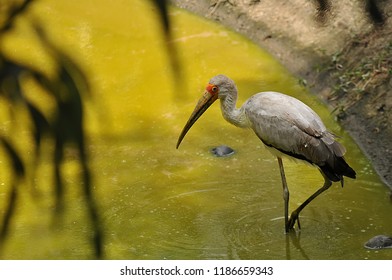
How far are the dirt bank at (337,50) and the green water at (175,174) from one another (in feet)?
0.35

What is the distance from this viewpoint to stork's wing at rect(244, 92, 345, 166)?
4090 millimetres

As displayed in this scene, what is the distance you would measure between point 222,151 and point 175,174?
360mm

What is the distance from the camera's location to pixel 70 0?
22.9 feet

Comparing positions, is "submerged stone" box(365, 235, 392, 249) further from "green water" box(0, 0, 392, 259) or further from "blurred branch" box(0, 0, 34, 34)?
"blurred branch" box(0, 0, 34, 34)

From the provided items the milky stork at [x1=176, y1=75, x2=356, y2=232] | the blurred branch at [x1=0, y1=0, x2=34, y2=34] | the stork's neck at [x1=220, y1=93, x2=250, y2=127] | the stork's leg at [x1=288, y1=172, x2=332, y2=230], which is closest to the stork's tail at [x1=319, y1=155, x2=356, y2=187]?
the milky stork at [x1=176, y1=75, x2=356, y2=232]

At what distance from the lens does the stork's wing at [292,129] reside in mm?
4090

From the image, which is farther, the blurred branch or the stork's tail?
the stork's tail

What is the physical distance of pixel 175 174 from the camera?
4836 millimetres

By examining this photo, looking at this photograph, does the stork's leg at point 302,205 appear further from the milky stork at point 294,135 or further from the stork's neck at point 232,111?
the stork's neck at point 232,111

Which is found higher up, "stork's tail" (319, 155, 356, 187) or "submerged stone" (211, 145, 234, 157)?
"stork's tail" (319, 155, 356, 187)

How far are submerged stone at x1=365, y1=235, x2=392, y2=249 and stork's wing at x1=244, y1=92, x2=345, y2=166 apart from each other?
42 centimetres

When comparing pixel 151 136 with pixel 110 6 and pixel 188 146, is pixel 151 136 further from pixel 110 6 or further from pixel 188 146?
pixel 110 6

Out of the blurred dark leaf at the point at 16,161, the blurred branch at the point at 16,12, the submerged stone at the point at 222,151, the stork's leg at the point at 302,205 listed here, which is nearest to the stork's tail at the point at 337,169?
the stork's leg at the point at 302,205

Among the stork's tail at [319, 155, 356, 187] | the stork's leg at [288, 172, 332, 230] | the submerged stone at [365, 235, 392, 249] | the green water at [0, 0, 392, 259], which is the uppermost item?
the stork's tail at [319, 155, 356, 187]
